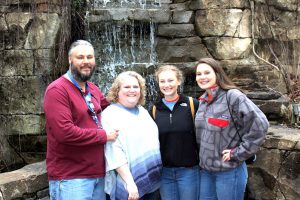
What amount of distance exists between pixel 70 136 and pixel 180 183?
1.09 metres

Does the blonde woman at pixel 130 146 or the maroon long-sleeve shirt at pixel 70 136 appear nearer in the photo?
the maroon long-sleeve shirt at pixel 70 136

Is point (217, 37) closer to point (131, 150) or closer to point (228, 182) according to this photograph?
point (228, 182)

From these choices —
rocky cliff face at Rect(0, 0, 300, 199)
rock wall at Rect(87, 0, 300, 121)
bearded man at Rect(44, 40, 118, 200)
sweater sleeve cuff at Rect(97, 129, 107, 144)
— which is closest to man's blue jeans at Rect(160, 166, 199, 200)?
bearded man at Rect(44, 40, 118, 200)

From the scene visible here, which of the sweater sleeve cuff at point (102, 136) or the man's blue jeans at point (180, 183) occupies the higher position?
the sweater sleeve cuff at point (102, 136)

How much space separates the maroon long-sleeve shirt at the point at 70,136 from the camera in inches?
104

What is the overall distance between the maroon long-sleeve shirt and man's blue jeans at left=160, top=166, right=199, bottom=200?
629 millimetres

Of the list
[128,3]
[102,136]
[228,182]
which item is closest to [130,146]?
[102,136]

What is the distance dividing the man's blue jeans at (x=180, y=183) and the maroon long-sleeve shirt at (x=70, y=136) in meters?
0.63

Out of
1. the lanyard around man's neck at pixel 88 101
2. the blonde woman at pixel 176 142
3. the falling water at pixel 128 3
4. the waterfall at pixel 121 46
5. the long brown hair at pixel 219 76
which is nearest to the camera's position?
the lanyard around man's neck at pixel 88 101

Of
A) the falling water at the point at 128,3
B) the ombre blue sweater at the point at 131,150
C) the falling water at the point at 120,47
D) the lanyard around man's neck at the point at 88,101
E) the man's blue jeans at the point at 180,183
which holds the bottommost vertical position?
the man's blue jeans at the point at 180,183

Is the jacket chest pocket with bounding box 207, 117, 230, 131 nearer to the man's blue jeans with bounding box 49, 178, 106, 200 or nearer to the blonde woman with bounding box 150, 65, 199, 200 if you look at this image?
the blonde woman with bounding box 150, 65, 199, 200

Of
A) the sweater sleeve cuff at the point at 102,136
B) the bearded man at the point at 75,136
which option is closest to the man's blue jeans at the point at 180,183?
the bearded man at the point at 75,136

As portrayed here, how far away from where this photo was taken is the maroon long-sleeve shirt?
2.65m

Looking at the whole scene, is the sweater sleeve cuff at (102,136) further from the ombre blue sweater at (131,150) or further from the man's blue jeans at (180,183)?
the man's blue jeans at (180,183)
